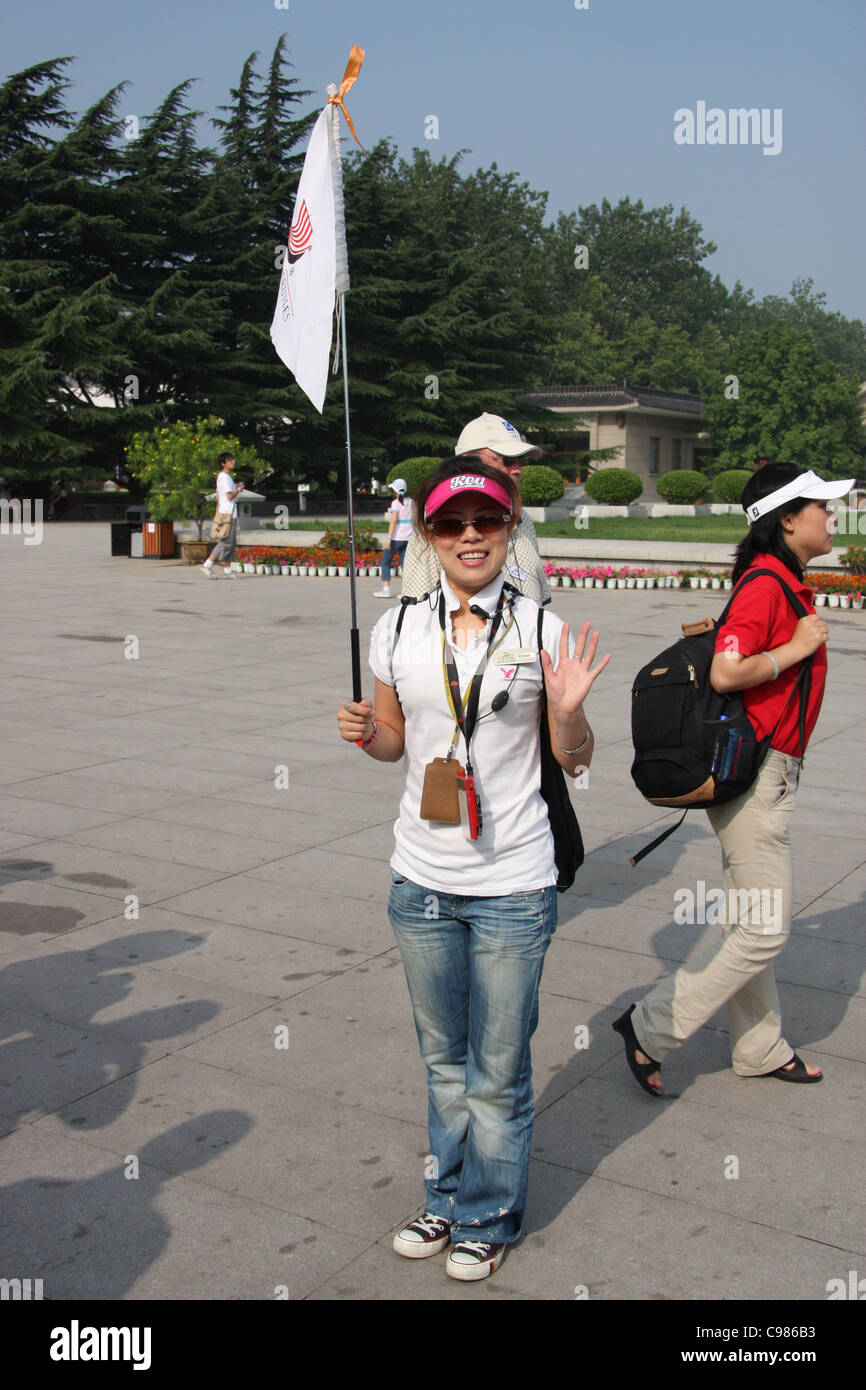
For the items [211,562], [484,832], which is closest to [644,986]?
[484,832]

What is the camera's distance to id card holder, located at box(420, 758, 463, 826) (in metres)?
3.04

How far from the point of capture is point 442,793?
3.04m

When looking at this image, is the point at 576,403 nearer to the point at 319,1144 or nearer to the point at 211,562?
the point at 211,562

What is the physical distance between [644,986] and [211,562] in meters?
17.6

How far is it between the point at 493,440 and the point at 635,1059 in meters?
2.08

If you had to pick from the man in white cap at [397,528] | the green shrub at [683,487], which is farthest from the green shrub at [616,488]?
the man in white cap at [397,528]

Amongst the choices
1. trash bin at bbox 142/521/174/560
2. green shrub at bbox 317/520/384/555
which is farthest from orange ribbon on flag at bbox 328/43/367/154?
trash bin at bbox 142/521/174/560

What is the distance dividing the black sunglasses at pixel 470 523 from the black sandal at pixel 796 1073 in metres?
2.08

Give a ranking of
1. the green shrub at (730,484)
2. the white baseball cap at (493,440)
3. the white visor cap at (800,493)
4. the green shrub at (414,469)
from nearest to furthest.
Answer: the white visor cap at (800,493)
the white baseball cap at (493,440)
the green shrub at (414,469)
the green shrub at (730,484)

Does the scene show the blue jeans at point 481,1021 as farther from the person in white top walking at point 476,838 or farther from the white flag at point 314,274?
the white flag at point 314,274

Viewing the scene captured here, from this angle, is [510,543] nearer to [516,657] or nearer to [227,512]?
[516,657]

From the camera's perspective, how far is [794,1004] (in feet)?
15.5

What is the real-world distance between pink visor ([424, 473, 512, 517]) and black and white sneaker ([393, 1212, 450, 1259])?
1.74 m

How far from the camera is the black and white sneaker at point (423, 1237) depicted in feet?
10.4
